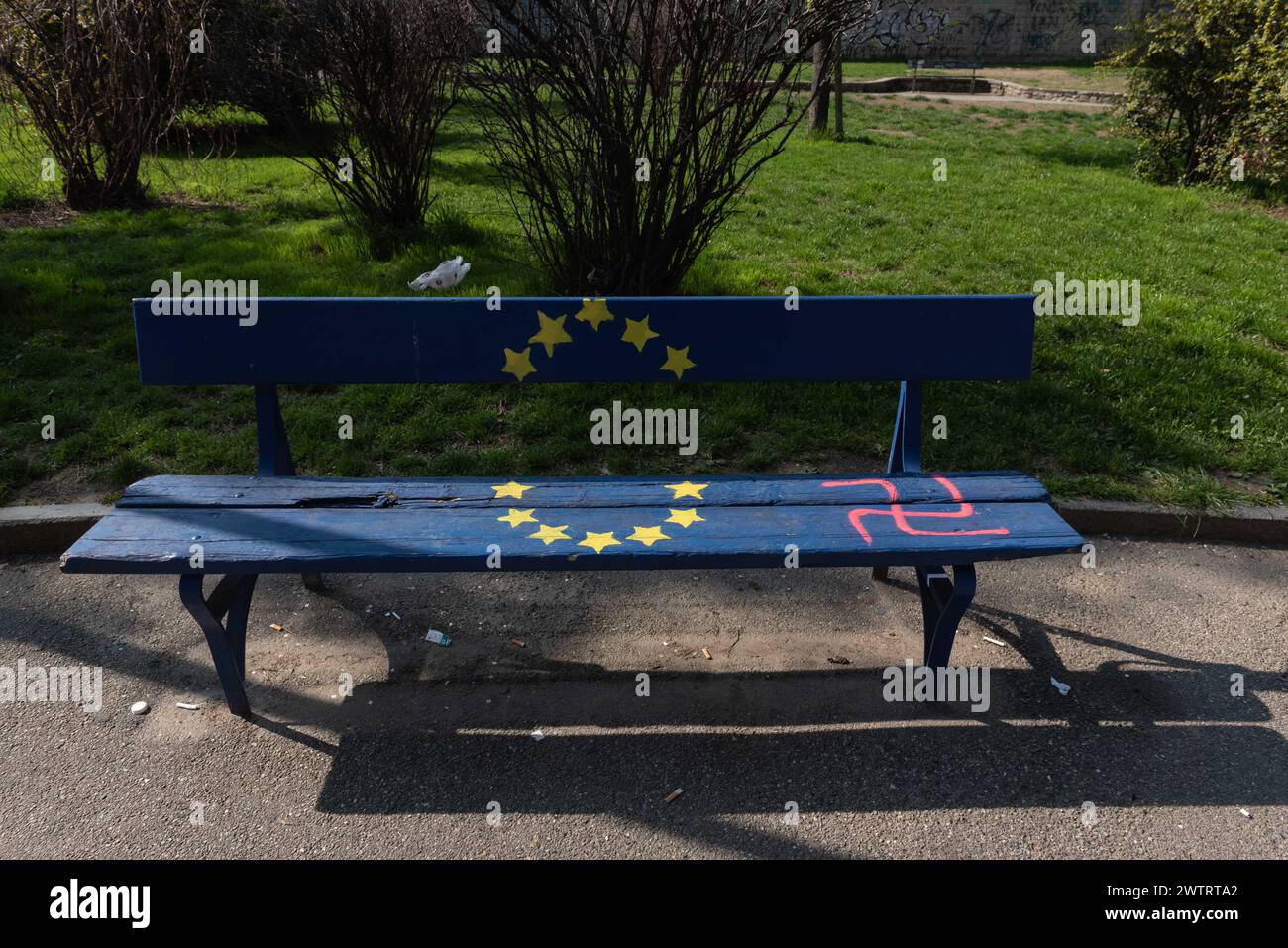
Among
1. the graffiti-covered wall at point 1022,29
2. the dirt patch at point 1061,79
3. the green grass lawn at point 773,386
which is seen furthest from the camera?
the graffiti-covered wall at point 1022,29

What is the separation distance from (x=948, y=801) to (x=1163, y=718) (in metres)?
0.86

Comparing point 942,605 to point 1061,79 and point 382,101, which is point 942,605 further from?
point 1061,79

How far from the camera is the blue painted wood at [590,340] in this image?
132 inches

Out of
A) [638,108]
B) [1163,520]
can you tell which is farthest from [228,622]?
[1163,520]

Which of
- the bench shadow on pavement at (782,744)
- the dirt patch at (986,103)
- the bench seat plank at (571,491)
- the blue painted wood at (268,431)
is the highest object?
the dirt patch at (986,103)

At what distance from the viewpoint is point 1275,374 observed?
5.34m

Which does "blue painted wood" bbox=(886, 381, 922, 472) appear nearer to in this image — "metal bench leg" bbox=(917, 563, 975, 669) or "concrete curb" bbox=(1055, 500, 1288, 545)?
"metal bench leg" bbox=(917, 563, 975, 669)

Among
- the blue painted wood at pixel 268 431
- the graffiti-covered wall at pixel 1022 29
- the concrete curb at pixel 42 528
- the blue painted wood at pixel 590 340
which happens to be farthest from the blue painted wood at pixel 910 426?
the graffiti-covered wall at pixel 1022 29

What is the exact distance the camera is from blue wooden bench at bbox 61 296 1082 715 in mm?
2883

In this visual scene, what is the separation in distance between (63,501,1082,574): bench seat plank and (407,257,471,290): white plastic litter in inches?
136

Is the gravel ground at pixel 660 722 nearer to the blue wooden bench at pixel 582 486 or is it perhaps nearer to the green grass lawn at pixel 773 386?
the blue wooden bench at pixel 582 486

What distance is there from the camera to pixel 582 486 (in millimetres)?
3350

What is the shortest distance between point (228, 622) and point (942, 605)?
88.2 inches

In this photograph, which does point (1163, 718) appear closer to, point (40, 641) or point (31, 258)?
point (40, 641)
